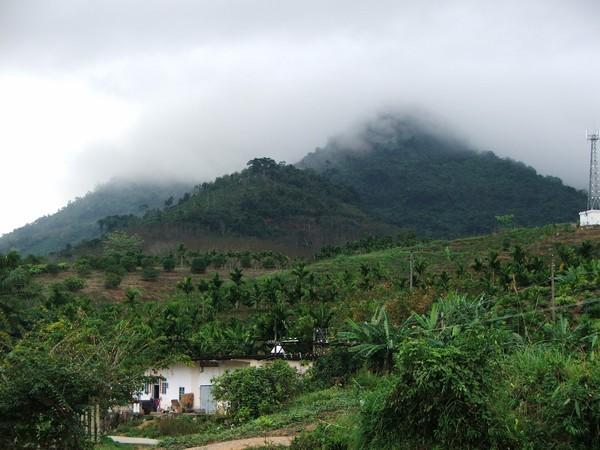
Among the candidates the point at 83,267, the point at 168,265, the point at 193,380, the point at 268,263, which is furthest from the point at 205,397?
the point at 268,263

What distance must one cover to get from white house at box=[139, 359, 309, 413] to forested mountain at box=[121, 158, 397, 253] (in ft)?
172

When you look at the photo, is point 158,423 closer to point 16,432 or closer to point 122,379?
point 122,379

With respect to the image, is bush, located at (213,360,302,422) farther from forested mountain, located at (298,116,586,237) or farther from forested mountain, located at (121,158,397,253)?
forested mountain, located at (298,116,586,237)

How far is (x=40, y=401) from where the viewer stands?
1149 centimetres

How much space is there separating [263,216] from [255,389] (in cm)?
7001

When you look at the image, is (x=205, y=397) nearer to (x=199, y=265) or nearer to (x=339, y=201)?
(x=199, y=265)

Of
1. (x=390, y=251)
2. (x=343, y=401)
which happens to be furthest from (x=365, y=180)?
(x=343, y=401)

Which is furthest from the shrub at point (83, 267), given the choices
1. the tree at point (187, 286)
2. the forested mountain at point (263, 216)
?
the forested mountain at point (263, 216)

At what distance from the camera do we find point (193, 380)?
86.1 feet

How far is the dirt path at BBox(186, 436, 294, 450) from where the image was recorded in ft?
41.8

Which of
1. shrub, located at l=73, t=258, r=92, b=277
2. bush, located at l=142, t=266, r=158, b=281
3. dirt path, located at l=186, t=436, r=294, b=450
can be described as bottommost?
dirt path, located at l=186, t=436, r=294, b=450

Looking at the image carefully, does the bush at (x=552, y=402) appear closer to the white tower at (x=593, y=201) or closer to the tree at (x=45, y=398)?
the tree at (x=45, y=398)

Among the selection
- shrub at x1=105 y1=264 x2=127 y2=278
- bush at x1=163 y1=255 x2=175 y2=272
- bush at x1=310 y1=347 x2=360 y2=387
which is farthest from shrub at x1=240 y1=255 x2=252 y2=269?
bush at x1=310 y1=347 x2=360 y2=387

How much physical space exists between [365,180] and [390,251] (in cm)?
6710
